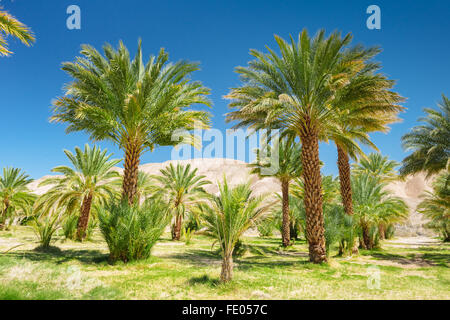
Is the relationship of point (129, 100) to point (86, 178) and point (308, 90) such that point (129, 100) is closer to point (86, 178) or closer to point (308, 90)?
point (308, 90)

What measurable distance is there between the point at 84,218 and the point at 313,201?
49.8 feet

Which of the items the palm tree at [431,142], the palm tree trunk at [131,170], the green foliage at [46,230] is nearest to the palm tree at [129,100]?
the palm tree trunk at [131,170]

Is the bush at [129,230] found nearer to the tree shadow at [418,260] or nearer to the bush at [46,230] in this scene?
the bush at [46,230]

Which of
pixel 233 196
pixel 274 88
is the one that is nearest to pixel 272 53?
pixel 274 88

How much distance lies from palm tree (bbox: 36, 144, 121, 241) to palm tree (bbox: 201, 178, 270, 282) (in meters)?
13.2

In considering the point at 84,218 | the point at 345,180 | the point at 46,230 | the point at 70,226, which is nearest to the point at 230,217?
the point at 46,230

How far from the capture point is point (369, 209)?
1650 cm

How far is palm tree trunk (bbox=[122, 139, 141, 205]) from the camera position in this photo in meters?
10.2

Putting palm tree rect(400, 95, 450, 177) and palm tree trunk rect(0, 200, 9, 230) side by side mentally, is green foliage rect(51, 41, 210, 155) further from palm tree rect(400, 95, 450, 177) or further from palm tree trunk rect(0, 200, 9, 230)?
palm tree trunk rect(0, 200, 9, 230)

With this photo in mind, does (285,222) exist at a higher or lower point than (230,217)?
lower

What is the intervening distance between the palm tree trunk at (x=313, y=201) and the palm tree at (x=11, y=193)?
2804 cm

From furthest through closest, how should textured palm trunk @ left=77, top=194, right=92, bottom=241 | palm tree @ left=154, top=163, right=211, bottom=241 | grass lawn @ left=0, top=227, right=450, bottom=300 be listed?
palm tree @ left=154, top=163, right=211, bottom=241 < textured palm trunk @ left=77, top=194, right=92, bottom=241 < grass lawn @ left=0, top=227, right=450, bottom=300

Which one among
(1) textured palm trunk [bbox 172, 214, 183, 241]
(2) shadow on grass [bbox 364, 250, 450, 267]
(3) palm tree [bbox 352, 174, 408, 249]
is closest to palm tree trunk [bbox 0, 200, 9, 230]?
(1) textured palm trunk [bbox 172, 214, 183, 241]

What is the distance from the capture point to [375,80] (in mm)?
10414
